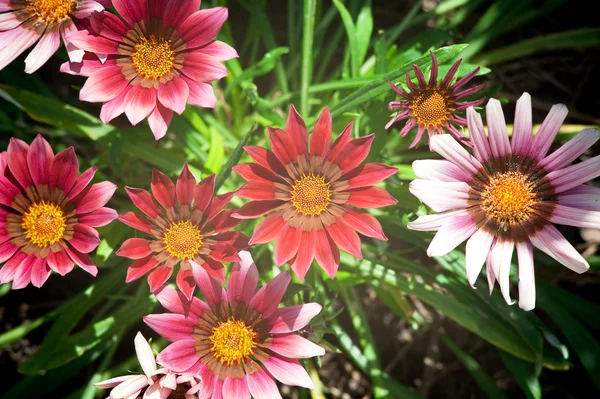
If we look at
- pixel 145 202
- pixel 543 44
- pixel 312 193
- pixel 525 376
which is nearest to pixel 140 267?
pixel 145 202

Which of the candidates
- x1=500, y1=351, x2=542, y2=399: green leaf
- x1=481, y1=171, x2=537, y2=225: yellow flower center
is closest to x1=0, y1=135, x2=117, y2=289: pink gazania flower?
x1=481, y1=171, x2=537, y2=225: yellow flower center

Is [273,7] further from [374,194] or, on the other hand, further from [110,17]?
[374,194]

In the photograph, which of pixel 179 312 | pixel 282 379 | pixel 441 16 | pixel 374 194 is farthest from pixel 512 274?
pixel 441 16

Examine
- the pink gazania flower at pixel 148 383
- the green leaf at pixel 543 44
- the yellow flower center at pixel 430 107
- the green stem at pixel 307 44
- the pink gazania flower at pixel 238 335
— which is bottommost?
the pink gazania flower at pixel 148 383

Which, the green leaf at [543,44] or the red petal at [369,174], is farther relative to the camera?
the green leaf at [543,44]

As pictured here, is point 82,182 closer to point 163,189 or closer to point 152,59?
point 163,189

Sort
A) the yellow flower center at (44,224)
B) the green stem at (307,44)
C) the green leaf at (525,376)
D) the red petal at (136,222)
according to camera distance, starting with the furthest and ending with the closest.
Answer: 1. the green leaf at (525,376)
2. the green stem at (307,44)
3. the yellow flower center at (44,224)
4. the red petal at (136,222)

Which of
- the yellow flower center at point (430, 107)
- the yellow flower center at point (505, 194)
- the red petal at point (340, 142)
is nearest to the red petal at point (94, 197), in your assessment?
the red petal at point (340, 142)

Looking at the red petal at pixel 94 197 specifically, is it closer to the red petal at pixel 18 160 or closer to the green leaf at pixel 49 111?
the red petal at pixel 18 160
